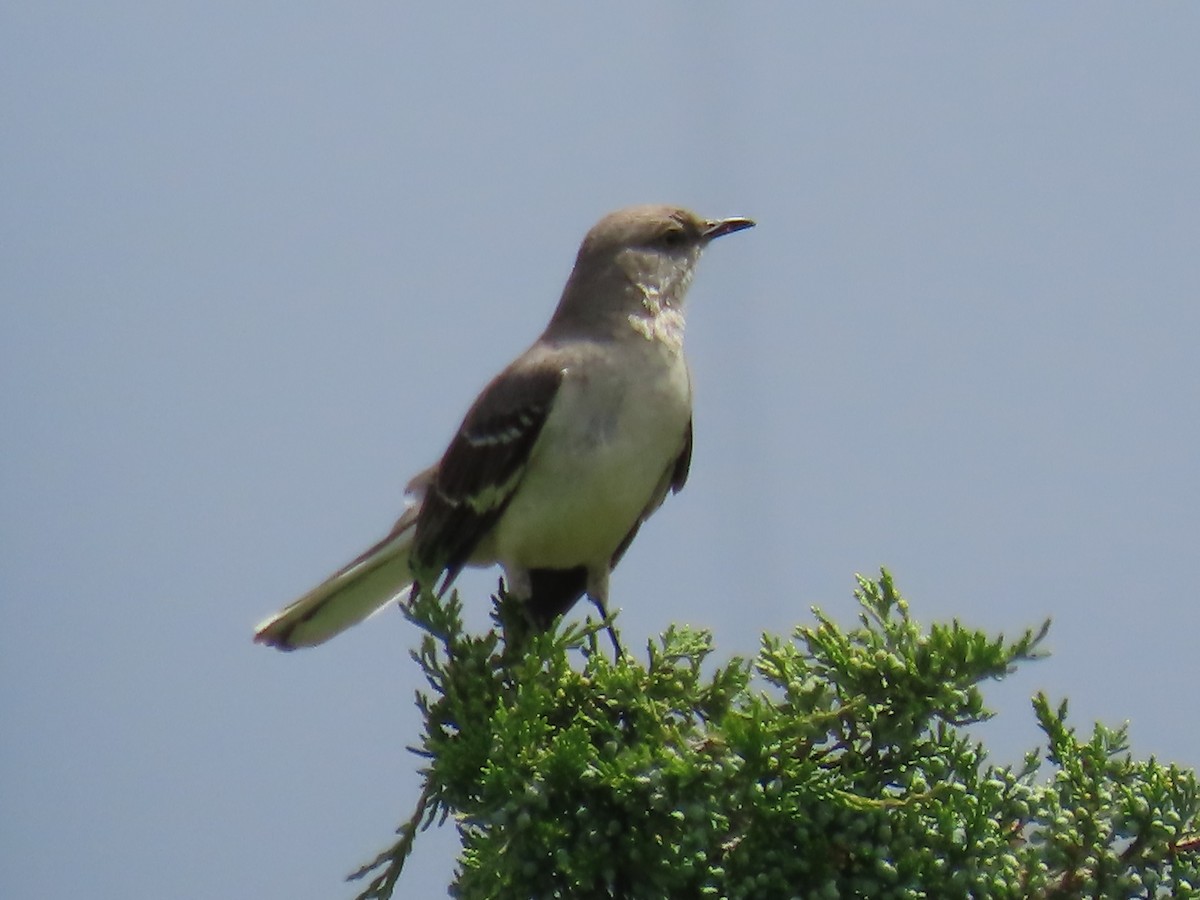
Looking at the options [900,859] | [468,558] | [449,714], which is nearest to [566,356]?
[468,558]

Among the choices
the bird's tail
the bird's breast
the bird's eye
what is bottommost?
the bird's tail

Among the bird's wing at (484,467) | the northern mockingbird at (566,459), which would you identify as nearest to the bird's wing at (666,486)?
the northern mockingbird at (566,459)

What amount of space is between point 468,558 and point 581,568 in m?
0.39

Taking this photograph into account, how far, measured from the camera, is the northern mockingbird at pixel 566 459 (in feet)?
13.8

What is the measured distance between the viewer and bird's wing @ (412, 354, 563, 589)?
4242 millimetres

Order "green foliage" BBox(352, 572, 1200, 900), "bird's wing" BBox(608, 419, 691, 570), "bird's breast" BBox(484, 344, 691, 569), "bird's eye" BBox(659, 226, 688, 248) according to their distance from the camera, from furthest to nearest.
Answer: "bird's eye" BBox(659, 226, 688, 248), "bird's wing" BBox(608, 419, 691, 570), "bird's breast" BBox(484, 344, 691, 569), "green foliage" BBox(352, 572, 1200, 900)

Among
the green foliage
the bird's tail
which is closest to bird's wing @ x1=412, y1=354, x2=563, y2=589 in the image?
the bird's tail

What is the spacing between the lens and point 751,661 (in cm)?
302

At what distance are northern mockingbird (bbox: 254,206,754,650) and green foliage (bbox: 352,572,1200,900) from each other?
1214 mm

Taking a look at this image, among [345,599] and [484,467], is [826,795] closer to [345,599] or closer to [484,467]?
[484,467]

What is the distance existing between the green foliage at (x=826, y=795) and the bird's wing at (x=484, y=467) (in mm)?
1343

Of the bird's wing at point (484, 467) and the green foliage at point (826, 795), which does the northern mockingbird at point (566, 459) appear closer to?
the bird's wing at point (484, 467)

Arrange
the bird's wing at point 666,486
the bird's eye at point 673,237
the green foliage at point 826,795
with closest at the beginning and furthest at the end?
the green foliage at point 826,795
the bird's wing at point 666,486
the bird's eye at point 673,237

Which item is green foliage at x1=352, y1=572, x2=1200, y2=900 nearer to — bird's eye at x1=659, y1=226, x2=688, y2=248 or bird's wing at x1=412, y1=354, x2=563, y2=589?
bird's wing at x1=412, y1=354, x2=563, y2=589
